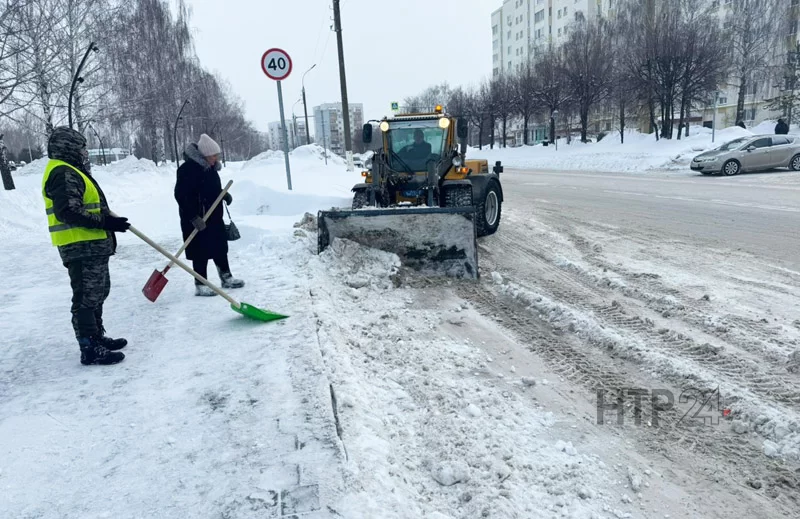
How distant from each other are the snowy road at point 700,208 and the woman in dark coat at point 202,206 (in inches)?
248

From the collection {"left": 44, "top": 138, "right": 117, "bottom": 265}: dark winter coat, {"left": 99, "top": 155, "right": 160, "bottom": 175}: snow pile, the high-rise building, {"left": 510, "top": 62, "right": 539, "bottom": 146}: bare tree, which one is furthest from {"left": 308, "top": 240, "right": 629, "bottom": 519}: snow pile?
the high-rise building

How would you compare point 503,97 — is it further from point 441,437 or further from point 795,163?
point 441,437

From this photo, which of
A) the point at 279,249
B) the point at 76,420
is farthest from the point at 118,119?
the point at 76,420

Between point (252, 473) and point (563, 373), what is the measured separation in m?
2.21

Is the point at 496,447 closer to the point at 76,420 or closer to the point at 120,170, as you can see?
the point at 76,420

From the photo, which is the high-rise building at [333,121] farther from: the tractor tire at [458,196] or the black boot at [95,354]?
the black boot at [95,354]

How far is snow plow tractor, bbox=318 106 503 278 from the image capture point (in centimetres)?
618

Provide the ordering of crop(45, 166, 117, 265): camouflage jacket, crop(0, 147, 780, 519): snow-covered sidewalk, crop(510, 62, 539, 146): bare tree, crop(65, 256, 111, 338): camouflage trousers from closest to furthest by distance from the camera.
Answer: crop(0, 147, 780, 519): snow-covered sidewalk, crop(45, 166, 117, 265): camouflage jacket, crop(65, 256, 111, 338): camouflage trousers, crop(510, 62, 539, 146): bare tree

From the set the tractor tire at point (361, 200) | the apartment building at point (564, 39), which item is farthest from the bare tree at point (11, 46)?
the apartment building at point (564, 39)

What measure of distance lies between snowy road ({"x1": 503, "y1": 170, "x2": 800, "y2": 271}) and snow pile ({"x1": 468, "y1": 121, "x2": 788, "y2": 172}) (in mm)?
8774

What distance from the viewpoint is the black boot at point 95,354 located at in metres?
3.66

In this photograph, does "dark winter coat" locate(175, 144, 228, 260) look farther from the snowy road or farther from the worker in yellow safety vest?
the snowy road

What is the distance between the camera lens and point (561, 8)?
67000mm

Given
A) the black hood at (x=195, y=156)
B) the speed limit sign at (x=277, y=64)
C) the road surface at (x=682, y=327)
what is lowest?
the road surface at (x=682, y=327)
